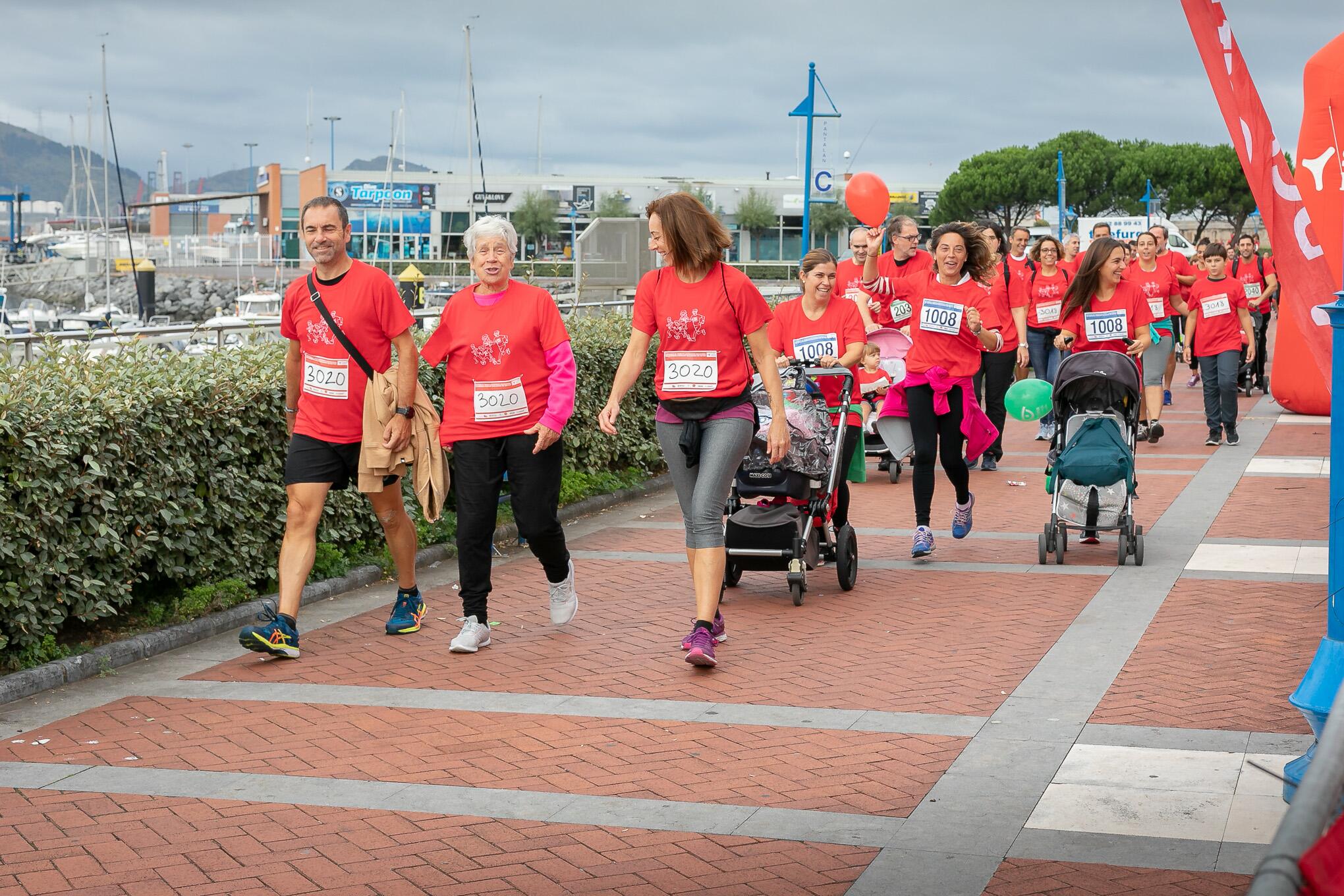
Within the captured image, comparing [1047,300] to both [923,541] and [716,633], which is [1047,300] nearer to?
[923,541]

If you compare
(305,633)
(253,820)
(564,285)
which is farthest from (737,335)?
(564,285)

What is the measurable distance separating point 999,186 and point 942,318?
291 feet

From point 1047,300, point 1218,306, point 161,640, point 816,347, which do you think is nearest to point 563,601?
point 161,640

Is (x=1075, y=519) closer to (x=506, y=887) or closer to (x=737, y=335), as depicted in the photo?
(x=737, y=335)

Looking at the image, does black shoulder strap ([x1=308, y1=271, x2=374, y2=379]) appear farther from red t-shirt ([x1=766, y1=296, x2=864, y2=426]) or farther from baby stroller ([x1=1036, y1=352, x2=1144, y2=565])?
baby stroller ([x1=1036, y1=352, x2=1144, y2=565])

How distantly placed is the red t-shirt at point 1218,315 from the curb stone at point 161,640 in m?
9.24

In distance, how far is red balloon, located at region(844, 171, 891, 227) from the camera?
1512 centimetres

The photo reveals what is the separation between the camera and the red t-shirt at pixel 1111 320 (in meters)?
10.6

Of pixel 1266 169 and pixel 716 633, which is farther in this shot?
pixel 716 633

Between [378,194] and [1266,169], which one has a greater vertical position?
[378,194]

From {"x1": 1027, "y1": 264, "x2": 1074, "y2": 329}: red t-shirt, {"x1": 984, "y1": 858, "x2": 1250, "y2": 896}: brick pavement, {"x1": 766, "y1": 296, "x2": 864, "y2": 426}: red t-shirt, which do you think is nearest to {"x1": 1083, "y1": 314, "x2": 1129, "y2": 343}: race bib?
{"x1": 766, "y1": 296, "x2": 864, "y2": 426}: red t-shirt

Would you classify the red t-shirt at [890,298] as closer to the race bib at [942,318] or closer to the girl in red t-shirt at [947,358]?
the girl in red t-shirt at [947,358]

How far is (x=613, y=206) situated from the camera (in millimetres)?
95812

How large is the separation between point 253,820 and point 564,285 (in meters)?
17.2
